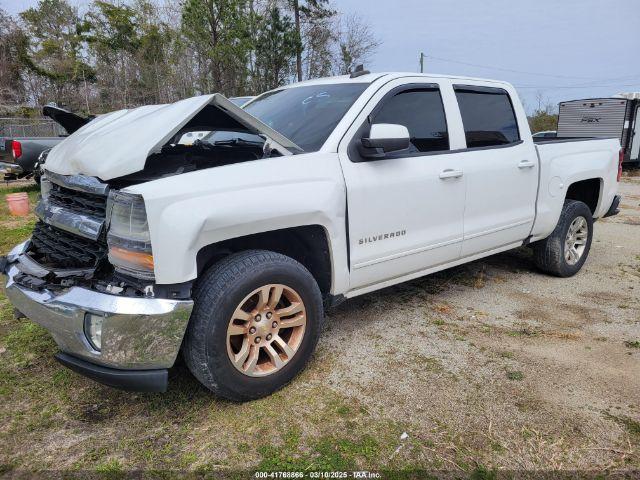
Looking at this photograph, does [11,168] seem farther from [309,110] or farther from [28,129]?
[28,129]

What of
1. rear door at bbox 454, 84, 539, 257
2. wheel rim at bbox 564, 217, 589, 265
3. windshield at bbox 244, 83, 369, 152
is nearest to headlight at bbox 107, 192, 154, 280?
windshield at bbox 244, 83, 369, 152

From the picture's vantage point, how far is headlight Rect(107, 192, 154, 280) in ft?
7.29

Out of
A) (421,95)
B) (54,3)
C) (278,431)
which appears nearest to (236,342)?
(278,431)

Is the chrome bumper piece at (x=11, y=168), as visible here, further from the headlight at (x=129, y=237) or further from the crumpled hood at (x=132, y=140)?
the headlight at (x=129, y=237)

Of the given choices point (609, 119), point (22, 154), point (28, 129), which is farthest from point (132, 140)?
point (28, 129)

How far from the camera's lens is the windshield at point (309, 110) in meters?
3.11

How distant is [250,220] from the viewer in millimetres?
2473

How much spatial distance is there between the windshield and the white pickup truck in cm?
2

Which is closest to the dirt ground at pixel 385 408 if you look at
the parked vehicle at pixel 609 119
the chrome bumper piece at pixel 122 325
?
the chrome bumper piece at pixel 122 325

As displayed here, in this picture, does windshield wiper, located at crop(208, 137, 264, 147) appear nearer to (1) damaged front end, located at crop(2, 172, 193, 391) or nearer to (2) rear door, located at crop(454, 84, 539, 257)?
(1) damaged front end, located at crop(2, 172, 193, 391)

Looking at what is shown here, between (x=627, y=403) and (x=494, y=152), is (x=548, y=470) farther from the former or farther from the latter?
(x=494, y=152)

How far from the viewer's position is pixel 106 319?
7.15 ft

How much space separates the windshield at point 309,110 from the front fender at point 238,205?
30 cm

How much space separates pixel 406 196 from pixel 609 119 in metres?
17.8
